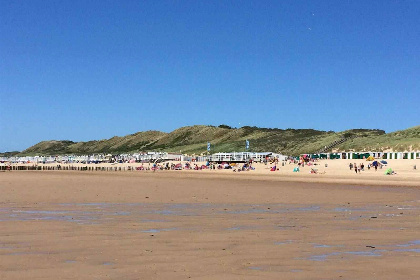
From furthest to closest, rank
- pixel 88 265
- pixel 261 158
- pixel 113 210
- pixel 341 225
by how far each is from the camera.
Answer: pixel 261 158 < pixel 113 210 < pixel 341 225 < pixel 88 265

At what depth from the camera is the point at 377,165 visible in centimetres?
7181

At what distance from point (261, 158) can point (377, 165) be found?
61.3 metres

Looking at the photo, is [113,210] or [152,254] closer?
[152,254]

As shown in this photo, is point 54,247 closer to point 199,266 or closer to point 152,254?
point 152,254

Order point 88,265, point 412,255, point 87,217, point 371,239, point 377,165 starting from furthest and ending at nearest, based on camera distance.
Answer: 1. point 377,165
2. point 87,217
3. point 371,239
4. point 412,255
5. point 88,265

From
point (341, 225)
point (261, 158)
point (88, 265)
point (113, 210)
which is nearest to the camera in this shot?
point (88, 265)

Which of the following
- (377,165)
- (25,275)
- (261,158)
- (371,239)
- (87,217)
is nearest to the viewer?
(25,275)

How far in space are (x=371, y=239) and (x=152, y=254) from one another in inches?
203

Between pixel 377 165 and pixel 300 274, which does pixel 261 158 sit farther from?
pixel 300 274

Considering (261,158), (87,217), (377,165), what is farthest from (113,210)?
(261,158)

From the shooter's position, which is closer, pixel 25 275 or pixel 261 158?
pixel 25 275

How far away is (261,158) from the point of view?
132 meters

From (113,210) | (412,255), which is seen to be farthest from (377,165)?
(412,255)

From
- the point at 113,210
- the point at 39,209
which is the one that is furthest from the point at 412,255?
the point at 39,209
